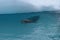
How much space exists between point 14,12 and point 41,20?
1.52ft

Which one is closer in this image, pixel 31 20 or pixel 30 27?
pixel 30 27

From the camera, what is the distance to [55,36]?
1.68m

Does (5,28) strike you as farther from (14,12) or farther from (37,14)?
(37,14)

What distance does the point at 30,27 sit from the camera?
194 centimetres

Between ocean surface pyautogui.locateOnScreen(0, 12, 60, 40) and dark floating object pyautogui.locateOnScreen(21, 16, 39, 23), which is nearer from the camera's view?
ocean surface pyautogui.locateOnScreen(0, 12, 60, 40)

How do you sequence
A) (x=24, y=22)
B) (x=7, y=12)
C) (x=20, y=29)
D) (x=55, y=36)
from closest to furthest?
(x=55, y=36), (x=20, y=29), (x=24, y=22), (x=7, y=12)

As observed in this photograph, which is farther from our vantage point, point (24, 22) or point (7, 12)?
point (7, 12)

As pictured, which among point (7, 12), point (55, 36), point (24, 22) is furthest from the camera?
point (7, 12)

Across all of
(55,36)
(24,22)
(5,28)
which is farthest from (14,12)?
(55,36)

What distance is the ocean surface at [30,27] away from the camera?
5.56 ft

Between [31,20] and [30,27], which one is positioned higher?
[31,20]

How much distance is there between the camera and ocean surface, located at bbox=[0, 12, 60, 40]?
5.56 feet

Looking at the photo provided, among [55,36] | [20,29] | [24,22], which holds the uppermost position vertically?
[24,22]

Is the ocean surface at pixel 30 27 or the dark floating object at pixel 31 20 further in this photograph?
the dark floating object at pixel 31 20
